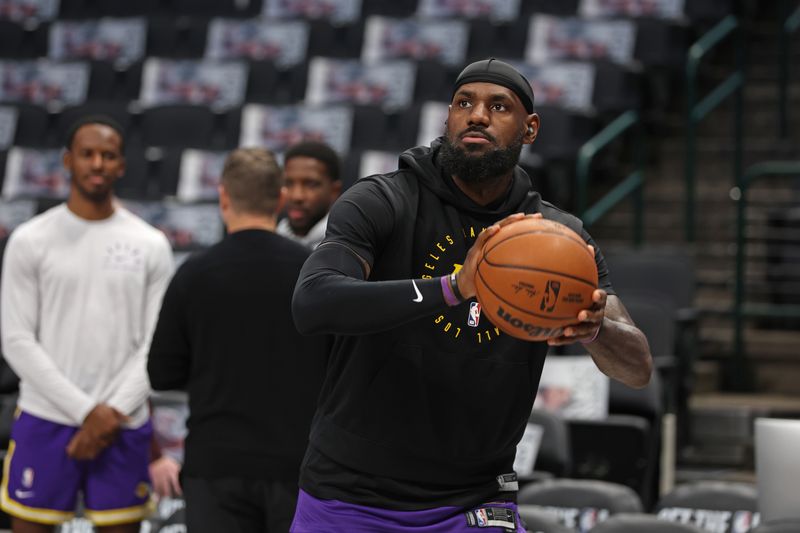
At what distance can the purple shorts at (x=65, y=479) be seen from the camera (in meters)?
4.66

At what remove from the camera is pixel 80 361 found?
15.5 ft

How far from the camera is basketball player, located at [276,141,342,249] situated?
505 cm

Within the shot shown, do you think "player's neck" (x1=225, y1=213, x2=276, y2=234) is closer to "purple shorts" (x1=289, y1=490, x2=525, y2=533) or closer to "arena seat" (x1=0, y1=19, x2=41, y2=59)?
"purple shorts" (x1=289, y1=490, x2=525, y2=533)

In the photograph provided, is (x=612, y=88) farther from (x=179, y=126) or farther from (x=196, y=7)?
(x=196, y=7)

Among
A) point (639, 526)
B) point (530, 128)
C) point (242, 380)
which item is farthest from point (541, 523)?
point (530, 128)

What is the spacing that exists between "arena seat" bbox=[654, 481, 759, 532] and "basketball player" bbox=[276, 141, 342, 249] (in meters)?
1.78

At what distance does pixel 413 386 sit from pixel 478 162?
496 mm

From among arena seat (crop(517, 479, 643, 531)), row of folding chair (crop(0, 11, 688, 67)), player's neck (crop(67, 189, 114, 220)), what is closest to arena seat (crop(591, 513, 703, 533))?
arena seat (crop(517, 479, 643, 531))

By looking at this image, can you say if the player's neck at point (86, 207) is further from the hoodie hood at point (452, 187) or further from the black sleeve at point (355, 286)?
the black sleeve at point (355, 286)

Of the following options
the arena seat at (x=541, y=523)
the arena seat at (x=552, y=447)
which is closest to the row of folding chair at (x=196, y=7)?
the arena seat at (x=552, y=447)

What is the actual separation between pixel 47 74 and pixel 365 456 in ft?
30.1

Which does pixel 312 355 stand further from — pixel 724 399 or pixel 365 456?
pixel 724 399

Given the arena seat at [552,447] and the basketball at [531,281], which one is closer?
the basketball at [531,281]

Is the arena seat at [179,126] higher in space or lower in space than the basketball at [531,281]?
higher
